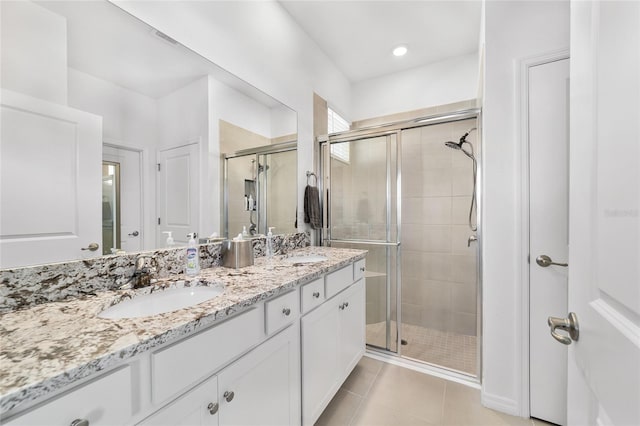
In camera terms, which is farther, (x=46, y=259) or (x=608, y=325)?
(x=46, y=259)

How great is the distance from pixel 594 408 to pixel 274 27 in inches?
99.2

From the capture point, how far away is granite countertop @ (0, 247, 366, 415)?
1.63 feet

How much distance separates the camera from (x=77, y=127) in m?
1.01

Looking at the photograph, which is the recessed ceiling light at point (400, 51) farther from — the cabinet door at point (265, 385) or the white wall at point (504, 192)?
the cabinet door at point (265, 385)

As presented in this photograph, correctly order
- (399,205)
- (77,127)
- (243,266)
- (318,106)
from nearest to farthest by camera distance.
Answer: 1. (77,127)
2. (243,266)
3. (399,205)
4. (318,106)

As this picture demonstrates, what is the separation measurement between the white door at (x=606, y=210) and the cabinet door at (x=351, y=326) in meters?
1.20

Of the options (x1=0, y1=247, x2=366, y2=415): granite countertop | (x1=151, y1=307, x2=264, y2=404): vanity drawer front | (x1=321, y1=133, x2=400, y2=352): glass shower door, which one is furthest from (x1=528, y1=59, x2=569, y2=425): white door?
(x1=151, y1=307, x2=264, y2=404): vanity drawer front

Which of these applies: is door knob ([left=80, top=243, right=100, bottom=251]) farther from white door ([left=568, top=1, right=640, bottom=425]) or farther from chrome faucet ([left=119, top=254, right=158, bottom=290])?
white door ([left=568, top=1, right=640, bottom=425])

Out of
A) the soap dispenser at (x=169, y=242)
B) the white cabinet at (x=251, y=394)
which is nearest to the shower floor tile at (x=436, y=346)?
the white cabinet at (x=251, y=394)

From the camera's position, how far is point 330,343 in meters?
1.56

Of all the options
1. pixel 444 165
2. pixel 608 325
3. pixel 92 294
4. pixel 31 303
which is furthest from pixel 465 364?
pixel 31 303

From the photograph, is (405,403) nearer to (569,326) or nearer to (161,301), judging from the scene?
(569,326)

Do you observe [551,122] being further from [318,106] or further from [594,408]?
[318,106]

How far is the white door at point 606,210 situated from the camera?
0.39m
